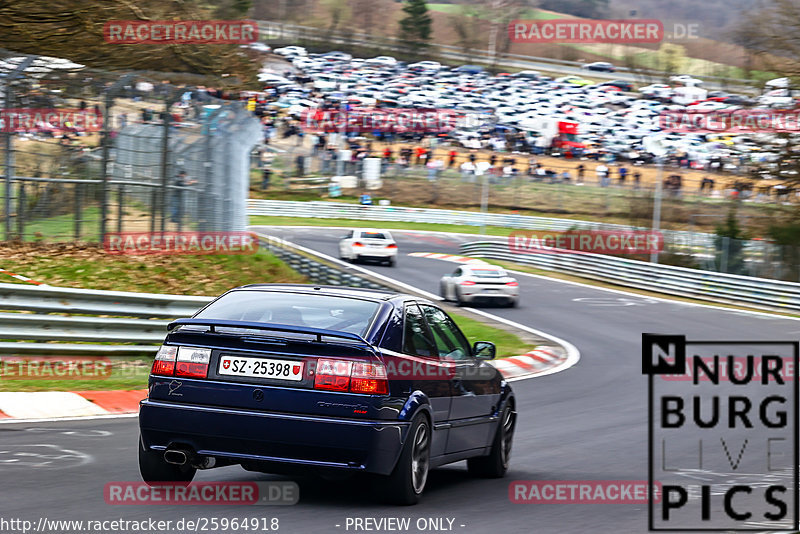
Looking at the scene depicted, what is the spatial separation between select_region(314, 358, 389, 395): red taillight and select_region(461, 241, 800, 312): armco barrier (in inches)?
1072

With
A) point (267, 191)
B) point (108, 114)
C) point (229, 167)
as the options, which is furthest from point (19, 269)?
point (267, 191)

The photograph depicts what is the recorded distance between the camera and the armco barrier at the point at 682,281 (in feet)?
104

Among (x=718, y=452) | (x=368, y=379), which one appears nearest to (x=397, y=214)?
(x=718, y=452)

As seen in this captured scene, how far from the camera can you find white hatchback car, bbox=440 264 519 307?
27484mm

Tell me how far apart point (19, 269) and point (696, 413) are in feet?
30.4

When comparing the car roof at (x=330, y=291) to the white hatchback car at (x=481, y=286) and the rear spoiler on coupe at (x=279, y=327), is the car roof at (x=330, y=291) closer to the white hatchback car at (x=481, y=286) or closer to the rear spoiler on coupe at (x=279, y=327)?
the rear spoiler on coupe at (x=279, y=327)

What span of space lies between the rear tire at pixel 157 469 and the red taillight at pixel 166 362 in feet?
1.43

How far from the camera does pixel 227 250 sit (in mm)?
19641

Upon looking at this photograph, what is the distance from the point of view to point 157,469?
21.5ft

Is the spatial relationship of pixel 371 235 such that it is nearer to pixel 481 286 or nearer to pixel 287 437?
pixel 481 286
